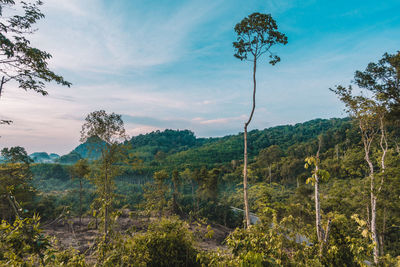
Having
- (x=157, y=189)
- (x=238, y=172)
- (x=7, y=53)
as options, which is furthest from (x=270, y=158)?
(x=7, y=53)

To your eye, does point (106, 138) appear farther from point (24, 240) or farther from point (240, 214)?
point (240, 214)

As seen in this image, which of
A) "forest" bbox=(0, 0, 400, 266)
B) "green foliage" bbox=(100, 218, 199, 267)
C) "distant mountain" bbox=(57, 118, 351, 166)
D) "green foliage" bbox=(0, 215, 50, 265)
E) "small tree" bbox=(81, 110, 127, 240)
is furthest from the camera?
"distant mountain" bbox=(57, 118, 351, 166)

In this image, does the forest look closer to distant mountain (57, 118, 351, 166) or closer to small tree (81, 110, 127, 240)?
small tree (81, 110, 127, 240)

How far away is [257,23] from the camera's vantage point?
549cm

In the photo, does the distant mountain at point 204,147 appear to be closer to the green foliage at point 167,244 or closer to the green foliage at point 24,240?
the green foliage at point 167,244

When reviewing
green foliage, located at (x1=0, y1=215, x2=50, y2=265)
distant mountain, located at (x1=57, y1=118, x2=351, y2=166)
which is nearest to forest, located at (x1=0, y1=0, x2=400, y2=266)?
green foliage, located at (x1=0, y1=215, x2=50, y2=265)

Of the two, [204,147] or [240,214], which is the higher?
[204,147]

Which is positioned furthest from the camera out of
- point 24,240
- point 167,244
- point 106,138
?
point 106,138

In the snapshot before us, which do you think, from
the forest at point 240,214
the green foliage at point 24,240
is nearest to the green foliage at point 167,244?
the forest at point 240,214

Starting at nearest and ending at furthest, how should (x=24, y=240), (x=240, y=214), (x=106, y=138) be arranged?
(x=24, y=240)
(x=106, y=138)
(x=240, y=214)

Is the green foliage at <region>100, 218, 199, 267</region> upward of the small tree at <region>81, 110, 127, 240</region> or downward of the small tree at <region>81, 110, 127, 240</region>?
downward

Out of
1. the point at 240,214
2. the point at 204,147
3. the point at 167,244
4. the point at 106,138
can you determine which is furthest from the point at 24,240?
the point at 204,147

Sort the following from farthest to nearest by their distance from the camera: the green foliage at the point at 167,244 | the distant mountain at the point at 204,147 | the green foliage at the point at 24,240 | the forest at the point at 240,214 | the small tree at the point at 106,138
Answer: the distant mountain at the point at 204,147, the small tree at the point at 106,138, the green foliage at the point at 167,244, the forest at the point at 240,214, the green foliage at the point at 24,240

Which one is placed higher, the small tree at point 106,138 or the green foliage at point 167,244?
the small tree at point 106,138
